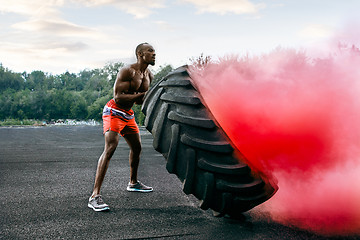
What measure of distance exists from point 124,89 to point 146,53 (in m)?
0.51

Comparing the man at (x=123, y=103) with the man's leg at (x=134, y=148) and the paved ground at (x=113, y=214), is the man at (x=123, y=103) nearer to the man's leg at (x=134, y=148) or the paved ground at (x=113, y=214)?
the man's leg at (x=134, y=148)

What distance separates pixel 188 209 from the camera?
3.36m

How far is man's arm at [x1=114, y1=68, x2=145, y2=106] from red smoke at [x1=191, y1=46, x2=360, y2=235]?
1135 mm

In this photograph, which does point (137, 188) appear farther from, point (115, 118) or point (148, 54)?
point (148, 54)

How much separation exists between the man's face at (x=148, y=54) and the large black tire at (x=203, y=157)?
3.86 feet

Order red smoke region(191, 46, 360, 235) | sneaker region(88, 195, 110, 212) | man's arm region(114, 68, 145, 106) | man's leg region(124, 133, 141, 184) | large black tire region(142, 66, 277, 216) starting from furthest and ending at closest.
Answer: man's leg region(124, 133, 141, 184)
man's arm region(114, 68, 145, 106)
sneaker region(88, 195, 110, 212)
red smoke region(191, 46, 360, 235)
large black tire region(142, 66, 277, 216)

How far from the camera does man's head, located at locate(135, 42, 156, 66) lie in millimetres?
3602

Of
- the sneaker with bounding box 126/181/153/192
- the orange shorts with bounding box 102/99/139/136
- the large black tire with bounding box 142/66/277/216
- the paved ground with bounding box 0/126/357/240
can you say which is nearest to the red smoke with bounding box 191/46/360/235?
the large black tire with bounding box 142/66/277/216

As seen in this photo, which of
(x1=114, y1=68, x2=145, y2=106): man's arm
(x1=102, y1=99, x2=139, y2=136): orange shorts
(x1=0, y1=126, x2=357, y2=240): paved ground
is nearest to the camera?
(x1=0, y1=126, x2=357, y2=240): paved ground

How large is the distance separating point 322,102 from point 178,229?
1.69m

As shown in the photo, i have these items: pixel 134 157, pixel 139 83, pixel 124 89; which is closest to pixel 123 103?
pixel 124 89

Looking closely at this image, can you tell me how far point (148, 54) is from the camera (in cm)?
360

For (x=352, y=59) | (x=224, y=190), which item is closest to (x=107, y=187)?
(x=224, y=190)

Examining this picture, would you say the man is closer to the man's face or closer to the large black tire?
the man's face
